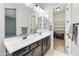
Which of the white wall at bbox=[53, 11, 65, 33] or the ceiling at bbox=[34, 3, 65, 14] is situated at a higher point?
the ceiling at bbox=[34, 3, 65, 14]

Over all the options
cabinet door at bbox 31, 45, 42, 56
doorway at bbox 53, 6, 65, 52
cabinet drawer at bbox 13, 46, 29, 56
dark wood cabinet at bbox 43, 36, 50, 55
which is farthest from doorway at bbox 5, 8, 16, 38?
doorway at bbox 53, 6, 65, 52

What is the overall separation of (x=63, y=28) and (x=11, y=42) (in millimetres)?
865

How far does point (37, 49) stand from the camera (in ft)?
5.29

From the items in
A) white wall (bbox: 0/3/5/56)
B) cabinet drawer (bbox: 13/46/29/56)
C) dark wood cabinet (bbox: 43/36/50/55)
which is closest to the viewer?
cabinet drawer (bbox: 13/46/29/56)

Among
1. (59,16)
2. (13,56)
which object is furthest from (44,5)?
(13,56)

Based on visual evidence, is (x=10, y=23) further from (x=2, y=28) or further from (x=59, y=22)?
(x=59, y=22)

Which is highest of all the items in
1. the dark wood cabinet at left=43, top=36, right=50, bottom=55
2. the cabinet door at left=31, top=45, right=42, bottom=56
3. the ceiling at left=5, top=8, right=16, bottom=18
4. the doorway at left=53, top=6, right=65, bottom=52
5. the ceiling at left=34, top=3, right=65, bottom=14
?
the ceiling at left=34, top=3, right=65, bottom=14

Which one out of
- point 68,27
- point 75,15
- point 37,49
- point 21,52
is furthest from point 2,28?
point 75,15

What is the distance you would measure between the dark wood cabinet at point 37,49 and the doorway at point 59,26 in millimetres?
161

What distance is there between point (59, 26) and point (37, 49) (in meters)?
0.53

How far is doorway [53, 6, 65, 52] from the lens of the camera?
1.58 meters

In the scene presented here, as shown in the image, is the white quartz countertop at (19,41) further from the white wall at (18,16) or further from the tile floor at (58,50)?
the tile floor at (58,50)

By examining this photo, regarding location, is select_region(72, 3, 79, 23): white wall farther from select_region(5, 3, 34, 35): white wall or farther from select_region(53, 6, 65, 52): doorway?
select_region(5, 3, 34, 35): white wall

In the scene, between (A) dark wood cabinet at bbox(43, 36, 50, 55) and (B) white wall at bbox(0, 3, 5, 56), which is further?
(A) dark wood cabinet at bbox(43, 36, 50, 55)
